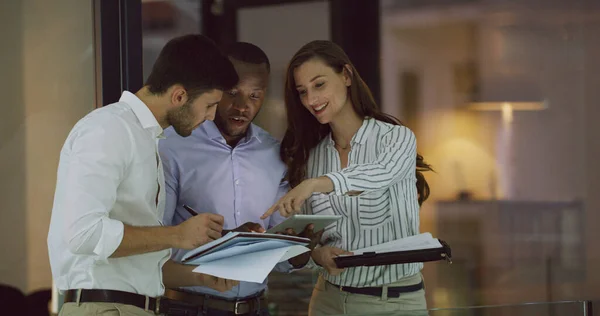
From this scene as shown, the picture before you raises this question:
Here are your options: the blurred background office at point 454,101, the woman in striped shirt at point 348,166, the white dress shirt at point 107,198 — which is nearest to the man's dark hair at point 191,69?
the white dress shirt at point 107,198

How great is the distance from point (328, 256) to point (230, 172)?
0.46m

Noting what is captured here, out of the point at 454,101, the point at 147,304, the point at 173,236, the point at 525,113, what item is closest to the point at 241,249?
the point at 173,236

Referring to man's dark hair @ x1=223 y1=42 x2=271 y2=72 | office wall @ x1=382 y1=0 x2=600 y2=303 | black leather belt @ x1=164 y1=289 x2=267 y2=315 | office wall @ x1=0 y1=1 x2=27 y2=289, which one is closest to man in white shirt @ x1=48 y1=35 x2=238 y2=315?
black leather belt @ x1=164 y1=289 x2=267 y2=315

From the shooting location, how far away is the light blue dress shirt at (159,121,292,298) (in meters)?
2.90

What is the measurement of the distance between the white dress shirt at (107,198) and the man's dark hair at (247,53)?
38.4 inches

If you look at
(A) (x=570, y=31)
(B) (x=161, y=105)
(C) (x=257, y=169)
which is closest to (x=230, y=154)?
(C) (x=257, y=169)

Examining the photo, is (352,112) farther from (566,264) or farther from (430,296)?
(566,264)

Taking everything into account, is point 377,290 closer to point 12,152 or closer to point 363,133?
point 363,133

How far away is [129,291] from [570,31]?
2655 millimetres

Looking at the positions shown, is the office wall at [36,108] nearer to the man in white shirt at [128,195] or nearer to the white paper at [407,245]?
the man in white shirt at [128,195]

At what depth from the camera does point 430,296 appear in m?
3.65

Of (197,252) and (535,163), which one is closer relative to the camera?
(197,252)

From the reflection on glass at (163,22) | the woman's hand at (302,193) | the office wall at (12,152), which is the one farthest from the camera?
the reflection on glass at (163,22)

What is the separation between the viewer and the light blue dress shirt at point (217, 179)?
2.90 m
